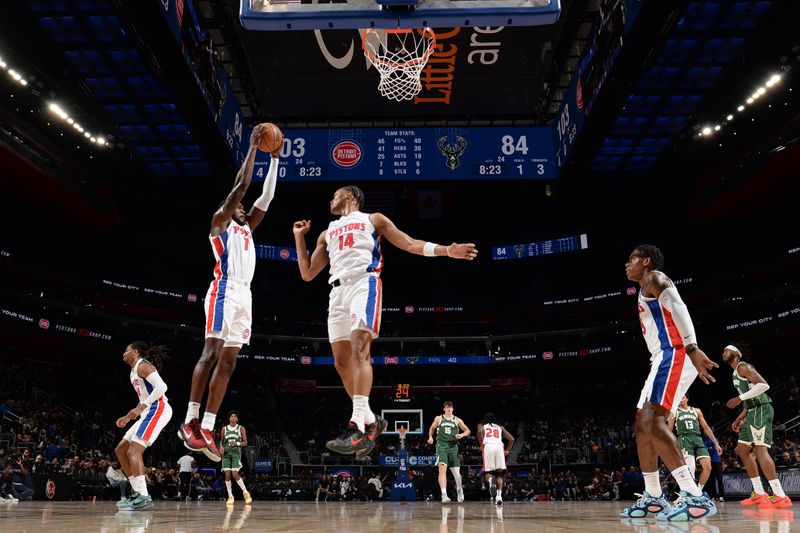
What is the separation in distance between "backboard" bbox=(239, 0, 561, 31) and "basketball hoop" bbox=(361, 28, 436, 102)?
283 cm

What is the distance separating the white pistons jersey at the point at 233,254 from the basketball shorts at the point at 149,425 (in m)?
2.37

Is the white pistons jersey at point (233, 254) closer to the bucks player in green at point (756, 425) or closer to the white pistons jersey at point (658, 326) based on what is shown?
the white pistons jersey at point (658, 326)

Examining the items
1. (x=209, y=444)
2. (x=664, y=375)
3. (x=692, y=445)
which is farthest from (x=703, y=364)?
(x=692, y=445)

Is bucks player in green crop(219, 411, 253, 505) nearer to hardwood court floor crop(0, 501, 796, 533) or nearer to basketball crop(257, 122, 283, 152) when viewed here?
hardwood court floor crop(0, 501, 796, 533)

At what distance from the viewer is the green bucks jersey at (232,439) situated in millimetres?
12852

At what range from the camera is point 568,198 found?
26.9 metres

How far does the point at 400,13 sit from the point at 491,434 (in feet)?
28.1

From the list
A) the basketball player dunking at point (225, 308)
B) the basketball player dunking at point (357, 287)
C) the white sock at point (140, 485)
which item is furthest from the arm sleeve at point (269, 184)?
the white sock at point (140, 485)

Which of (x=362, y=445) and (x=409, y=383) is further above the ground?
(x=409, y=383)

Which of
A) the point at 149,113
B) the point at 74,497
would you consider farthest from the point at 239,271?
the point at 74,497

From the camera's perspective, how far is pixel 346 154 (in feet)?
50.0

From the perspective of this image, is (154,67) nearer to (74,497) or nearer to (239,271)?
(239,271)

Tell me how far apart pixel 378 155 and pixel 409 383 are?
1889 centimetres

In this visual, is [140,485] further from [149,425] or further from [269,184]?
[269,184]
